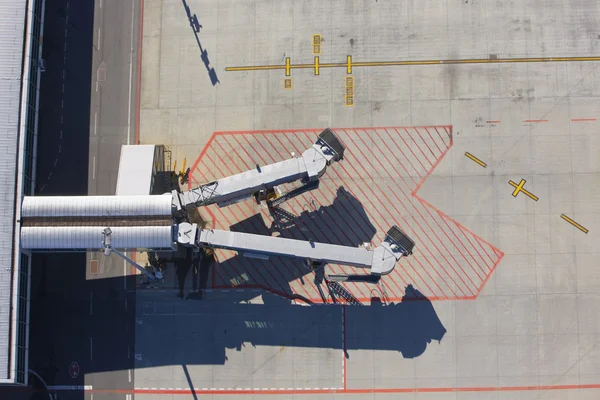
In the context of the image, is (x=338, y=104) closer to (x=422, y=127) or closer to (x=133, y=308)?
(x=422, y=127)

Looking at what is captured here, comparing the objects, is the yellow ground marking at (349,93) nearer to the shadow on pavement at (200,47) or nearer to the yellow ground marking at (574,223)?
the shadow on pavement at (200,47)

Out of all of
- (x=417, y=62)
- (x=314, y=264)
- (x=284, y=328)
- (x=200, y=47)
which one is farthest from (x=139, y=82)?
(x=284, y=328)

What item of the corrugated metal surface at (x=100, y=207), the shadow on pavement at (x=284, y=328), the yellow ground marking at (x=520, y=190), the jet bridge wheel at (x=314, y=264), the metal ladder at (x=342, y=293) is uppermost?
the yellow ground marking at (x=520, y=190)

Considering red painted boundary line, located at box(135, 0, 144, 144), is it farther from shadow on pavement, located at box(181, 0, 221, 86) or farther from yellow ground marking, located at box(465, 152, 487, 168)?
yellow ground marking, located at box(465, 152, 487, 168)

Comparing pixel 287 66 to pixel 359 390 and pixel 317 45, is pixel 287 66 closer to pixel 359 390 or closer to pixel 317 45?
pixel 317 45

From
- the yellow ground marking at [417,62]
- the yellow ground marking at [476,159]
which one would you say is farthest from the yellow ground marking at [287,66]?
the yellow ground marking at [476,159]

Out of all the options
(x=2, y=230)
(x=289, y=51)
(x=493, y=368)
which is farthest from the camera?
(x=289, y=51)

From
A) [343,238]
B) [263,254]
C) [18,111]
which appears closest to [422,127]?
[343,238]

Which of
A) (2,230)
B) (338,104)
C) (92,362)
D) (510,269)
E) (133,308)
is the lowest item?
(92,362)
